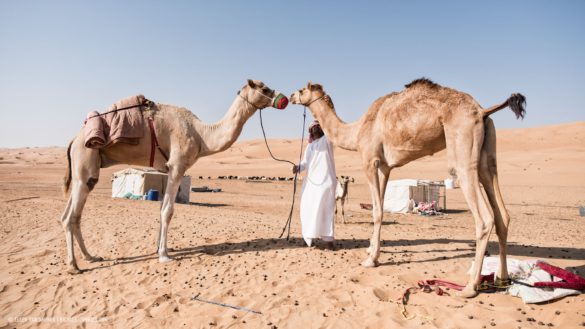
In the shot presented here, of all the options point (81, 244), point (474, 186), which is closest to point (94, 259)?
point (81, 244)

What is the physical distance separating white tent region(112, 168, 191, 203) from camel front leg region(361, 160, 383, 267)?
1499 cm

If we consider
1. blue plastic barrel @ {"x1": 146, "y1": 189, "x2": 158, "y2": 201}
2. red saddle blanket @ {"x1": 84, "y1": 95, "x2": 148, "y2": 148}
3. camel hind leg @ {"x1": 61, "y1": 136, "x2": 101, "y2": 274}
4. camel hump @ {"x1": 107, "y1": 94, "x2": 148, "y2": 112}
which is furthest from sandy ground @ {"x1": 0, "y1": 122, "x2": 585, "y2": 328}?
blue plastic barrel @ {"x1": 146, "y1": 189, "x2": 158, "y2": 201}

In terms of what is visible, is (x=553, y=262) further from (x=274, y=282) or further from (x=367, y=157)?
(x=274, y=282)

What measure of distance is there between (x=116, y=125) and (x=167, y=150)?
39.1 inches

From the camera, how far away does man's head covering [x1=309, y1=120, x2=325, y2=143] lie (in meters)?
8.20

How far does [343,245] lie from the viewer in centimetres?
831

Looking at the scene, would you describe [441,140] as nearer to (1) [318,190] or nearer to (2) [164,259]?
(1) [318,190]

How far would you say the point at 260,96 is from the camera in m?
7.46

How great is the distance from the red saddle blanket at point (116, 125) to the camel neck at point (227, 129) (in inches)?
47.7

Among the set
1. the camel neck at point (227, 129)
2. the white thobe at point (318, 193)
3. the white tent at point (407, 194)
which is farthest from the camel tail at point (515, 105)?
the white tent at point (407, 194)

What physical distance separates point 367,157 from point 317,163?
172 cm

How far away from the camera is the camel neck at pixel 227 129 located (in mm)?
7430

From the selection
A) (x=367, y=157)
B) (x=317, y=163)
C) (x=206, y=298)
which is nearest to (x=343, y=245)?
(x=317, y=163)

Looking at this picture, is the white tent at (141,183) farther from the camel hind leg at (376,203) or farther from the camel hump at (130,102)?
the camel hind leg at (376,203)
